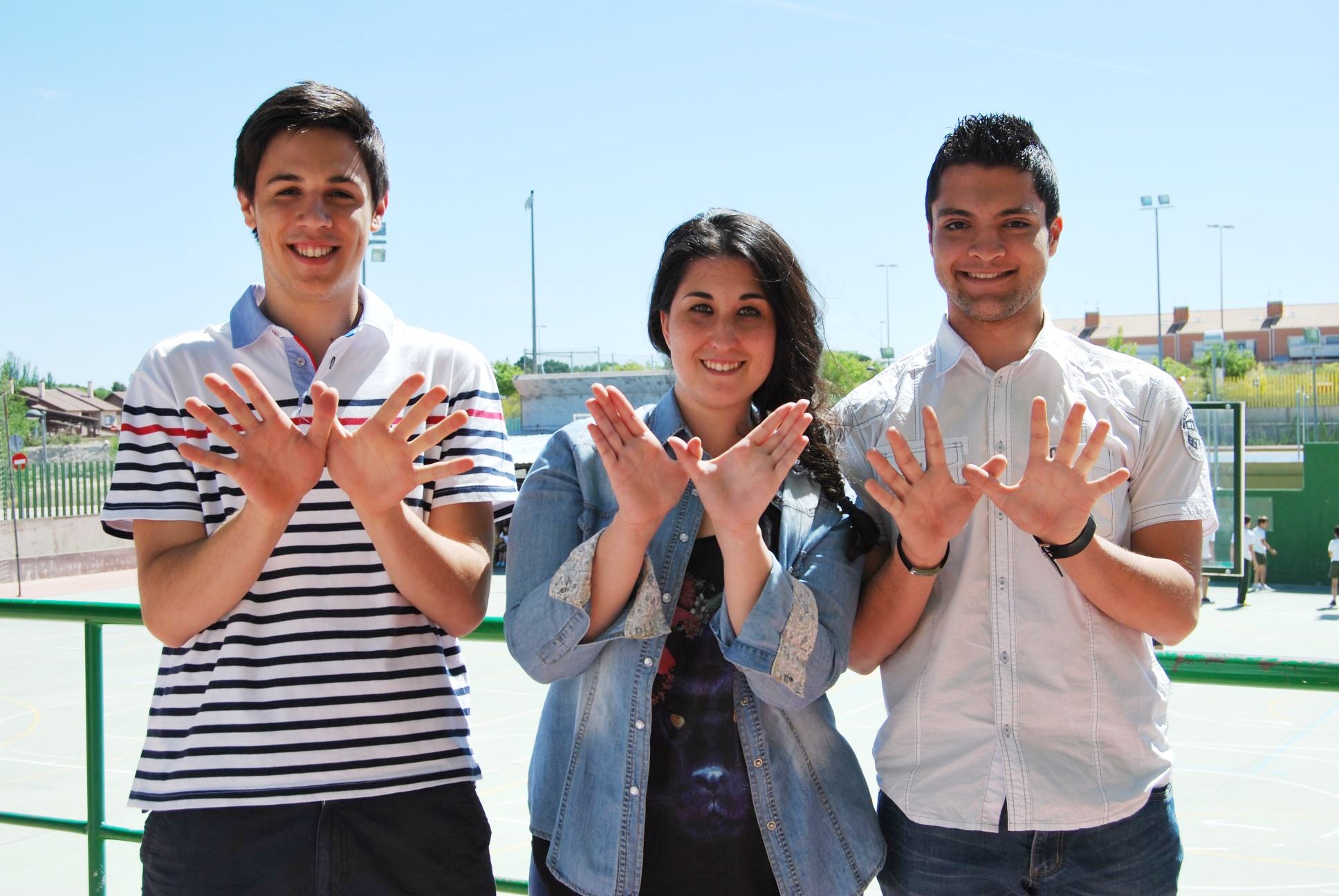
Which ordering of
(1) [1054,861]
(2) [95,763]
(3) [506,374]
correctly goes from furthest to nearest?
(3) [506,374]
(2) [95,763]
(1) [1054,861]

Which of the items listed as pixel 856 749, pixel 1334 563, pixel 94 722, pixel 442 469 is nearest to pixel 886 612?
pixel 442 469

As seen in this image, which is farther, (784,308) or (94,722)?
(94,722)

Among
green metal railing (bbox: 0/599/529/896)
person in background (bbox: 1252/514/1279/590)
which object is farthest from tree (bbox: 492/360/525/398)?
green metal railing (bbox: 0/599/529/896)

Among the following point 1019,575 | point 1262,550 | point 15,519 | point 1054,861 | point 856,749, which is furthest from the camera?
point 1262,550

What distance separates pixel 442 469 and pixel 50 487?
25369 millimetres

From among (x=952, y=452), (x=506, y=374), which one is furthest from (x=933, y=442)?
(x=506, y=374)

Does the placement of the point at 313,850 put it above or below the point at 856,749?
above

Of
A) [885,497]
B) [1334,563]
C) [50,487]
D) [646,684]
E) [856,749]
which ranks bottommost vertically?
[856,749]

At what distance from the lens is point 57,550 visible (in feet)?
78.0

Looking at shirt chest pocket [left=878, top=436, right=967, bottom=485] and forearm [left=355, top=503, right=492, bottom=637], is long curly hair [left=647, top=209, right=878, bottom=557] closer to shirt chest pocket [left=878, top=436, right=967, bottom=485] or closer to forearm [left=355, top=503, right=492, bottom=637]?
shirt chest pocket [left=878, top=436, right=967, bottom=485]

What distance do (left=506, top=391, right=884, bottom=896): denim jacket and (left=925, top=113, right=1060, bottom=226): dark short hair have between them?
0.80 m

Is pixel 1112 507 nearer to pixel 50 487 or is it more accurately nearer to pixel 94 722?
pixel 94 722

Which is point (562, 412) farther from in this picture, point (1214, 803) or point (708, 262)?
point (708, 262)

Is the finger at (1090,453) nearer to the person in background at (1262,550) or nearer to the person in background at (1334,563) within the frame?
the person in background at (1334,563)
